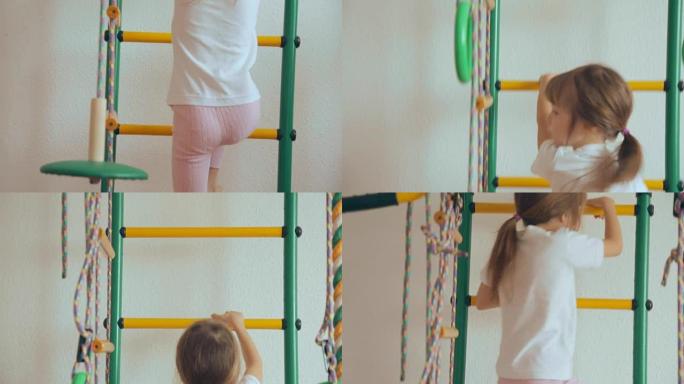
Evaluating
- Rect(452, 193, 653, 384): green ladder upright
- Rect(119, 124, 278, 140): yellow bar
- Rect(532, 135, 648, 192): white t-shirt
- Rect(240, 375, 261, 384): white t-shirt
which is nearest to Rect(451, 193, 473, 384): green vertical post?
Rect(452, 193, 653, 384): green ladder upright

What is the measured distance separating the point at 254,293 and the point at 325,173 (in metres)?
0.18

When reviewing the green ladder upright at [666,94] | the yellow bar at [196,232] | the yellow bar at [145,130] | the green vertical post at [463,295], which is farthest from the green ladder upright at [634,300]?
the yellow bar at [145,130]

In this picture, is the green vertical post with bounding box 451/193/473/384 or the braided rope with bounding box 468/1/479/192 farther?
the braided rope with bounding box 468/1/479/192

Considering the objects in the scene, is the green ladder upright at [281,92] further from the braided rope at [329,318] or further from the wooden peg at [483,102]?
the wooden peg at [483,102]

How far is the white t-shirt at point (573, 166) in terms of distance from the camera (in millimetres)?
859

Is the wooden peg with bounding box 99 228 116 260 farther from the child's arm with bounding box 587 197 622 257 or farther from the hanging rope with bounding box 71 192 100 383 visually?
the child's arm with bounding box 587 197 622 257

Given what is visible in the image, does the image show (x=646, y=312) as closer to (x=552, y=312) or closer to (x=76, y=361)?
(x=552, y=312)

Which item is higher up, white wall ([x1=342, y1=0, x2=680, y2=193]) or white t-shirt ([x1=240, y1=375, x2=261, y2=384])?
white wall ([x1=342, y1=0, x2=680, y2=193])

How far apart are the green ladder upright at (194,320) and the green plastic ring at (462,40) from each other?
264mm

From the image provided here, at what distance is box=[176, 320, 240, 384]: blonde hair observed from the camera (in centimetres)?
86

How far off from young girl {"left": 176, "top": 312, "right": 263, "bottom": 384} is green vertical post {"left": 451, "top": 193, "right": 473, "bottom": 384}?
0.74 feet

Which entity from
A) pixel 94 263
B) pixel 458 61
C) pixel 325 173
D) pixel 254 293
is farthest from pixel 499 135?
pixel 94 263

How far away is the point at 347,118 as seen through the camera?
964 mm

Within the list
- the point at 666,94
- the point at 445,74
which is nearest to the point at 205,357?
the point at 445,74
